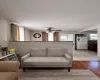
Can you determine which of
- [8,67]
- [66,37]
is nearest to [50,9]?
[8,67]

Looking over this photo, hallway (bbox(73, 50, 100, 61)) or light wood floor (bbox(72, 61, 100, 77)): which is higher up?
light wood floor (bbox(72, 61, 100, 77))

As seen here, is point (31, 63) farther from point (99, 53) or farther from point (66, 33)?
point (66, 33)

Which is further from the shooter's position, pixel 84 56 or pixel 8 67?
pixel 84 56

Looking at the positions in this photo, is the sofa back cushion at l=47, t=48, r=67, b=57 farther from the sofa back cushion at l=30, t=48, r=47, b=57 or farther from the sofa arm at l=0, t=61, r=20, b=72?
the sofa arm at l=0, t=61, r=20, b=72

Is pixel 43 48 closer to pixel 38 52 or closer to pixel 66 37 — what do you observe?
pixel 38 52

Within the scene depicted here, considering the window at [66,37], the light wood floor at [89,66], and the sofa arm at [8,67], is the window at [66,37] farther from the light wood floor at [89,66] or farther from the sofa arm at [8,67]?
the sofa arm at [8,67]

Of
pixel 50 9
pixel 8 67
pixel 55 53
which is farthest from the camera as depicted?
pixel 55 53

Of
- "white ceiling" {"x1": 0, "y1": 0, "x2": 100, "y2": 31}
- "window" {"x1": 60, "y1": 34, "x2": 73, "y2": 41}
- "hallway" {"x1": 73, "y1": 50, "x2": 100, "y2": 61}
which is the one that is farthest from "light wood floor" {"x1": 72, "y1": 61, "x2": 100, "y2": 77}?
"window" {"x1": 60, "y1": 34, "x2": 73, "y2": 41}

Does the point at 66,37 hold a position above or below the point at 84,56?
above

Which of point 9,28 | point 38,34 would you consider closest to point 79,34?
point 38,34

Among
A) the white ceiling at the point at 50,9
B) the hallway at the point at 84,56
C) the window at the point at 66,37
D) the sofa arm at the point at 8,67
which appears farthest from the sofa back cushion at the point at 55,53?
the window at the point at 66,37

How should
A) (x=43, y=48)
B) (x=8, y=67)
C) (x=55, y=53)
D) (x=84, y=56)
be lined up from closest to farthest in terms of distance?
(x=8, y=67) → (x=55, y=53) → (x=43, y=48) → (x=84, y=56)

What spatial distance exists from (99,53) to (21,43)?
506cm

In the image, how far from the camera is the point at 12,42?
5750 mm
